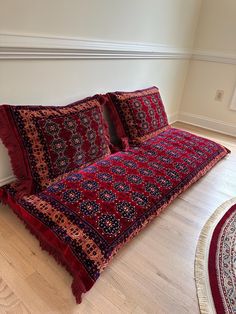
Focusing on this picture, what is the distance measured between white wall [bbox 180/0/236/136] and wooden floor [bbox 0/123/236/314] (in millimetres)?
1724

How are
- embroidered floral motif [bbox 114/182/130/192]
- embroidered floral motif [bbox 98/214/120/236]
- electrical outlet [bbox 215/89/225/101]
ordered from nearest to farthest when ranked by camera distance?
embroidered floral motif [bbox 98/214/120/236] < embroidered floral motif [bbox 114/182/130/192] < electrical outlet [bbox 215/89/225/101]

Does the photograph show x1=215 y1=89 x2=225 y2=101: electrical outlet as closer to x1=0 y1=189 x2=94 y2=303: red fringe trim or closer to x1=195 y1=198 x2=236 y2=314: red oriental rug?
x1=195 y1=198 x2=236 y2=314: red oriental rug

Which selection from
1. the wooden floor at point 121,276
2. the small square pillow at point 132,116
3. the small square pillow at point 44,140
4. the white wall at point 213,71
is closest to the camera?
the wooden floor at point 121,276

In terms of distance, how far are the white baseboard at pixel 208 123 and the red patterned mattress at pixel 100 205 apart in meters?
1.23

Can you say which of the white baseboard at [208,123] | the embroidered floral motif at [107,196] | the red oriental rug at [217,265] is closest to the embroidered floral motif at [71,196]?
the embroidered floral motif at [107,196]

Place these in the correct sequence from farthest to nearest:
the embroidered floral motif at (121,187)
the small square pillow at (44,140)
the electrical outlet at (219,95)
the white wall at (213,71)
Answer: the electrical outlet at (219,95)
the white wall at (213,71)
the embroidered floral motif at (121,187)
the small square pillow at (44,140)

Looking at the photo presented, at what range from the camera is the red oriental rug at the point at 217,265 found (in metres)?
0.94

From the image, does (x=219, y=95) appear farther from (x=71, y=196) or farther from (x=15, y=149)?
(x=15, y=149)

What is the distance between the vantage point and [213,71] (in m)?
2.62

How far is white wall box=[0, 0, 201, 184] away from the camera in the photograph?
1175 millimetres

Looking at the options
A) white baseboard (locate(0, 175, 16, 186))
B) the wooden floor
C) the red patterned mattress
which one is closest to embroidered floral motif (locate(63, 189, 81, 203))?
the red patterned mattress

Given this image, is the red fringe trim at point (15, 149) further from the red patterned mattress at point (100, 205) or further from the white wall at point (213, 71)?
the white wall at point (213, 71)

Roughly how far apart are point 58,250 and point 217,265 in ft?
2.39

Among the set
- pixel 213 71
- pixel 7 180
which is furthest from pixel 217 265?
pixel 213 71
